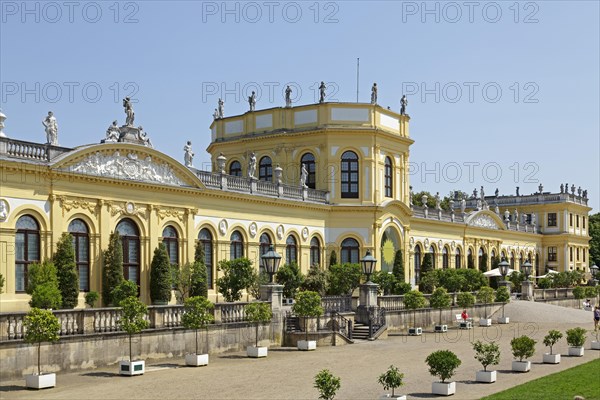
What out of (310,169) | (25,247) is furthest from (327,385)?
(310,169)

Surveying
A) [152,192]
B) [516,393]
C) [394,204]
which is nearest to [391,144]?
[394,204]

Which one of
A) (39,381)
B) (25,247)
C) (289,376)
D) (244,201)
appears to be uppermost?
(244,201)

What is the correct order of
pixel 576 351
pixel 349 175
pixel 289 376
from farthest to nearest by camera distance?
pixel 349 175, pixel 576 351, pixel 289 376

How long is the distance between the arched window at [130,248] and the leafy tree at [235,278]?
142 inches

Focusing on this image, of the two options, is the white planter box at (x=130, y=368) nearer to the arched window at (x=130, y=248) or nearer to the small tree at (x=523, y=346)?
the small tree at (x=523, y=346)

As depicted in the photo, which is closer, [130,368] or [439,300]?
[130,368]

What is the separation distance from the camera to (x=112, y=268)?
3023cm

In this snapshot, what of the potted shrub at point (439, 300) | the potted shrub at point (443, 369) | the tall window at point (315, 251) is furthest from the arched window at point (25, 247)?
the potted shrub at point (439, 300)

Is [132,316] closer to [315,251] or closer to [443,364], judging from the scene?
[443,364]

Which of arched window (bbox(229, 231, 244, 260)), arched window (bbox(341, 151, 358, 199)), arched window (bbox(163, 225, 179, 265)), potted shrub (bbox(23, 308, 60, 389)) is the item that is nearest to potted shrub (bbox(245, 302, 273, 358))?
arched window (bbox(163, 225, 179, 265))

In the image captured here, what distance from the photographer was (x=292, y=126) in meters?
46.7

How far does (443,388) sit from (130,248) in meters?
17.1

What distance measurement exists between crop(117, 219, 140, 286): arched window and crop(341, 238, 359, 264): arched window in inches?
629

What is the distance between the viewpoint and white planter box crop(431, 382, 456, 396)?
60.7 ft
